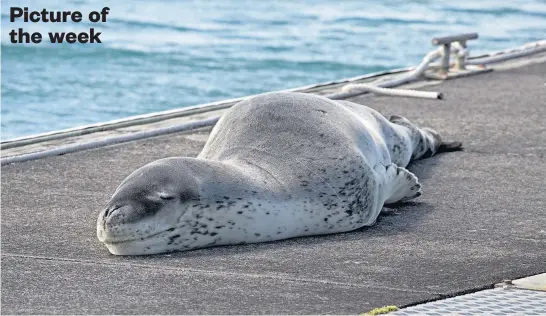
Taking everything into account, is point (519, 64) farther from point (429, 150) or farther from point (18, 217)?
point (18, 217)

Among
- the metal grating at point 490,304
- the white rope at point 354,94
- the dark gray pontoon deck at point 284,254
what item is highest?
the metal grating at point 490,304

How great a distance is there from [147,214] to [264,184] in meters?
0.56

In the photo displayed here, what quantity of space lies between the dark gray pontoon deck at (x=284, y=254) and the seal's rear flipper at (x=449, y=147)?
91 millimetres

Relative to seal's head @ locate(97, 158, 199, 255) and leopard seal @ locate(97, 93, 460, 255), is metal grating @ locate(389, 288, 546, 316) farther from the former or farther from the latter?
seal's head @ locate(97, 158, 199, 255)

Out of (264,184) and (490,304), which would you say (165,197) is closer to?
(264,184)

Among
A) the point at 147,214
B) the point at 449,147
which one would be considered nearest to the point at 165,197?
the point at 147,214

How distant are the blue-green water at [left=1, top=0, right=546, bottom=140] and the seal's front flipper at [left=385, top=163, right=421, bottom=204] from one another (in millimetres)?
5727

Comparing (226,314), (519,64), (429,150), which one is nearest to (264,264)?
(226,314)

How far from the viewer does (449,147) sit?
26.1 ft

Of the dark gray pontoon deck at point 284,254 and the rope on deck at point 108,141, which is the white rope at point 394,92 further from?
the dark gray pontoon deck at point 284,254

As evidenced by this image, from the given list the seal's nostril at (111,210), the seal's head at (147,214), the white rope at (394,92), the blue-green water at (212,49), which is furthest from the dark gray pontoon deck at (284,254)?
the blue-green water at (212,49)

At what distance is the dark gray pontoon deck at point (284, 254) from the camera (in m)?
4.86

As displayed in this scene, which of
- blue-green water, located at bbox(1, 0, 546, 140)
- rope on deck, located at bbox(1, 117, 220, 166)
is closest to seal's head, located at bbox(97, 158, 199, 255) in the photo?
rope on deck, located at bbox(1, 117, 220, 166)

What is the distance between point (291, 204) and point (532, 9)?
19155mm
